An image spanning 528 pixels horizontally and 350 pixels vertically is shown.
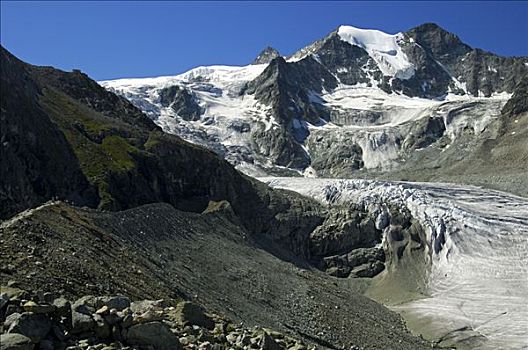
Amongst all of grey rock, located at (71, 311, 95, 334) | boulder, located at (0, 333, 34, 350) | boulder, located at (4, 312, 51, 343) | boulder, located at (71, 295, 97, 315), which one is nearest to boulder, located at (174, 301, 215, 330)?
boulder, located at (71, 295, 97, 315)

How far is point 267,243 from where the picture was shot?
82.8 meters

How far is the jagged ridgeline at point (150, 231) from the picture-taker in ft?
83.5

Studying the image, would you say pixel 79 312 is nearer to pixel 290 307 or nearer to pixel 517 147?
pixel 290 307

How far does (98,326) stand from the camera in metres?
14.7

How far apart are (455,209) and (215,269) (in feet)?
221

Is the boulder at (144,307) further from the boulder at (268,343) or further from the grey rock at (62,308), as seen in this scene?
the boulder at (268,343)

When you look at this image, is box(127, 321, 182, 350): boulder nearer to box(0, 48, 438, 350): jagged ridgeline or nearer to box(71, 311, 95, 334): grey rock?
box(0, 48, 438, 350): jagged ridgeline

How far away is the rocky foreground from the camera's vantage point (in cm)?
1349

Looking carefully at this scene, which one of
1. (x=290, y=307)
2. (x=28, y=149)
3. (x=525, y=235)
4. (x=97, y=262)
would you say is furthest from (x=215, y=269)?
(x=525, y=235)

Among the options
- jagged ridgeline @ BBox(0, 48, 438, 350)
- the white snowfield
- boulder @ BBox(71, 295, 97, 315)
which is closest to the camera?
boulder @ BBox(71, 295, 97, 315)

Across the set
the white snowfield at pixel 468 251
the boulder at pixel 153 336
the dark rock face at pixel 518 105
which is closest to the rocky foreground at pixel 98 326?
the boulder at pixel 153 336

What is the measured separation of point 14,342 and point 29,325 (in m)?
0.77

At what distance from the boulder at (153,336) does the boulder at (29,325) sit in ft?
6.49

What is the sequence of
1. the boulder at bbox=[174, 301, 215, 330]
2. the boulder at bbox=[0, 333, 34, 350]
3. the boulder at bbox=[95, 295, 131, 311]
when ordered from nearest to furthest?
the boulder at bbox=[0, 333, 34, 350] < the boulder at bbox=[95, 295, 131, 311] < the boulder at bbox=[174, 301, 215, 330]
